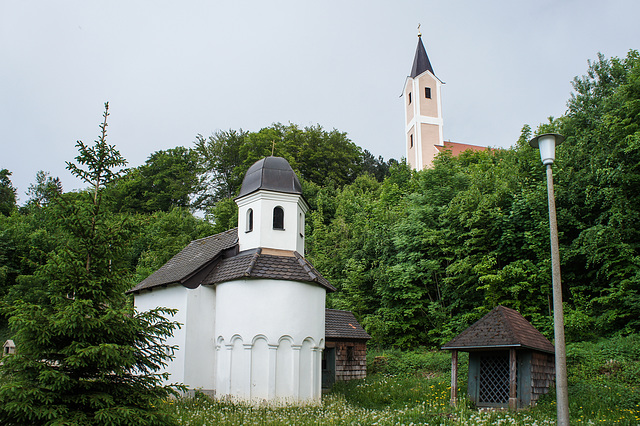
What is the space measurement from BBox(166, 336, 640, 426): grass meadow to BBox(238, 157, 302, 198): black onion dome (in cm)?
779

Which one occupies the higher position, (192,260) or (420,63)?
(420,63)

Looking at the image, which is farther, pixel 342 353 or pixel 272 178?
pixel 342 353

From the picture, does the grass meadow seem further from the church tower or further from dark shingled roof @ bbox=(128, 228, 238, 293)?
the church tower

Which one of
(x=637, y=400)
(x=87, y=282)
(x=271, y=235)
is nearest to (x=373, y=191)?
(x=271, y=235)

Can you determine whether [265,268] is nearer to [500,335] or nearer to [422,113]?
[500,335]

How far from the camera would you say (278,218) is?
1969 centimetres

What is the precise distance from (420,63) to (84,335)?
168 ft

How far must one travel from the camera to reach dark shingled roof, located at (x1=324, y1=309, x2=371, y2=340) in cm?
2231

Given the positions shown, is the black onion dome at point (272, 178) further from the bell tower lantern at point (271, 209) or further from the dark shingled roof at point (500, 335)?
the dark shingled roof at point (500, 335)

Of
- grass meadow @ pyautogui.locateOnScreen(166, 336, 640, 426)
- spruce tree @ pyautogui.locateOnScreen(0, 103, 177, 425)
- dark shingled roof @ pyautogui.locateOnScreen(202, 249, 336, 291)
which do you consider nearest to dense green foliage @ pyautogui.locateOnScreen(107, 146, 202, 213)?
dark shingled roof @ pyautogui.locateOnScreen(202, 249, 336, 291)

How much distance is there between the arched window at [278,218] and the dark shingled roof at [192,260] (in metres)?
1.99

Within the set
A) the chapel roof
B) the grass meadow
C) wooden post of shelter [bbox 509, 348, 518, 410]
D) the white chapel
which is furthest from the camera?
the chapel roof

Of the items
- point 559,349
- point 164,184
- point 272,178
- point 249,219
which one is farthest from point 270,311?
point 164,184

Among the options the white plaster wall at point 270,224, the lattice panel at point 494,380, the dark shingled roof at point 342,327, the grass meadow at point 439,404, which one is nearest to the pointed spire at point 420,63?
the dark shingled roof at point 342,327
